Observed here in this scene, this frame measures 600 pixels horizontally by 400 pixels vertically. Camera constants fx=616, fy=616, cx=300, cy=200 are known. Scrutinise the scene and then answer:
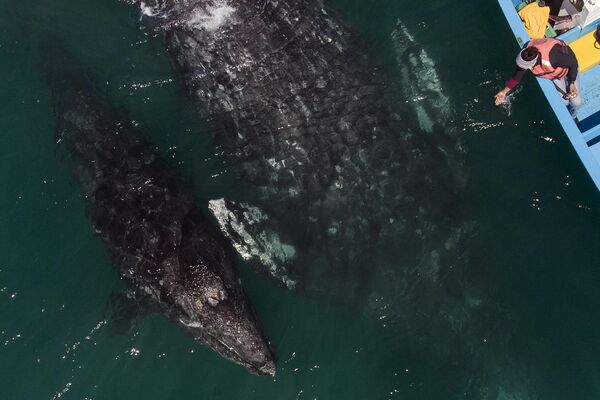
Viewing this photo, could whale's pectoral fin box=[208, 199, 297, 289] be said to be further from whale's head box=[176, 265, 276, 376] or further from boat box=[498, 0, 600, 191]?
boat box=[498, 0, 600, 191]

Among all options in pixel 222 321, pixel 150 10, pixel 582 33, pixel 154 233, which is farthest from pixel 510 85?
pixel 150 10

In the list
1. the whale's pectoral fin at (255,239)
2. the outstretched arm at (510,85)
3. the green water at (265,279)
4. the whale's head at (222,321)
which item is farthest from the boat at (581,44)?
the whale's head at (222,321)

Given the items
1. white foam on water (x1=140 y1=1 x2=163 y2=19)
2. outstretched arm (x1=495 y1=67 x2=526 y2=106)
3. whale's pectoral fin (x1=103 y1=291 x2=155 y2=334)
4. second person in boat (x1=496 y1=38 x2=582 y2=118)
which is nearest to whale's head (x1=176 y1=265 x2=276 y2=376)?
whale's pectoral fin (x1=103 y1=291 x2=155 y2=334)

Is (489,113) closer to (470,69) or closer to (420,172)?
(470,69)

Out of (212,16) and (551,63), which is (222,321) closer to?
(212,16)

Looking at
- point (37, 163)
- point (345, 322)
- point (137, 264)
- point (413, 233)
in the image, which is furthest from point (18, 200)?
point (413, 233)

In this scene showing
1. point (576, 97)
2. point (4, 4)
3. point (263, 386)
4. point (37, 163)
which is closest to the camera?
point (263, 386)
